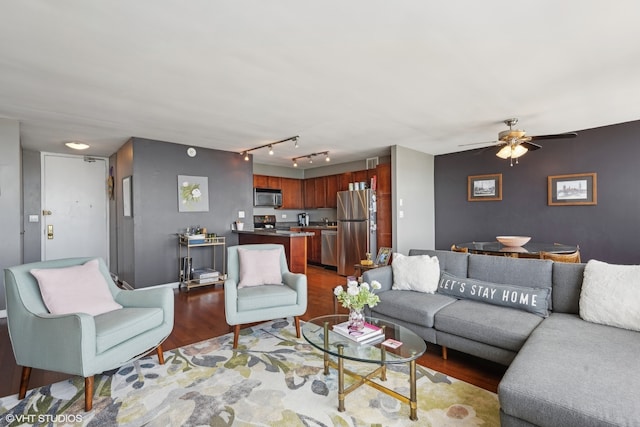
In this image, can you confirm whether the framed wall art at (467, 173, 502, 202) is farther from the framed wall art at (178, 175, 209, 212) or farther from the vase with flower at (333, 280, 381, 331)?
the framed wall art at (178, 175, 209, 212)

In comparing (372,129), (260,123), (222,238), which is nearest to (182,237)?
(222,238)

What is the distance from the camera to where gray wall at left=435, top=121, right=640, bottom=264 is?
4238 mm

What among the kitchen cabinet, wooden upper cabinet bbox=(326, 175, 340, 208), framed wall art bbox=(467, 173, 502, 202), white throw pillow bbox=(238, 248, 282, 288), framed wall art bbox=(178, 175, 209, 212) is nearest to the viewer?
white throw pillow bbox=(238, 248, 282, 288)

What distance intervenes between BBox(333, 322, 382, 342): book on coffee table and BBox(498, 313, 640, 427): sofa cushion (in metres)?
0.77

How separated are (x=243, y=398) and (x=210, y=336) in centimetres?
118

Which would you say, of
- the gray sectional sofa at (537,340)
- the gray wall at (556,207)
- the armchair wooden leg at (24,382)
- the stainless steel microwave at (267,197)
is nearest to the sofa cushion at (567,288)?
the gray sectional sofa at (537,340)

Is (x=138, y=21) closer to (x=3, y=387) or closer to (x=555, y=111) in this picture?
(x=3, y=387)

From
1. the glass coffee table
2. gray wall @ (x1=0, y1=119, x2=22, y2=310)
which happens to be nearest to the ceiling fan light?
the glass coffee table

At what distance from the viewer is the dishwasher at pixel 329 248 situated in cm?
652

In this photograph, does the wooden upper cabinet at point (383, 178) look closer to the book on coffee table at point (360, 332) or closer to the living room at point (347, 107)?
the living room at point (347, 107)

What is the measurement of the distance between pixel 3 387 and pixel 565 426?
11.2ft

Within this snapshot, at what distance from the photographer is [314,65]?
96.4 inches

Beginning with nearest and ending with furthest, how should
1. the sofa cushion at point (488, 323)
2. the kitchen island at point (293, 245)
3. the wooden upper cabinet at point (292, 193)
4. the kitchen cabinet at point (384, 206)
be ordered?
the sofa cushion at point (488, 323)
the kitchen island at point (293, 245)
the kitchen cabinet at point (384, 206)
the wooden upper cabinet at point (292, 193)

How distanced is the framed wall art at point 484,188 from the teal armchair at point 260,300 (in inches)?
162
